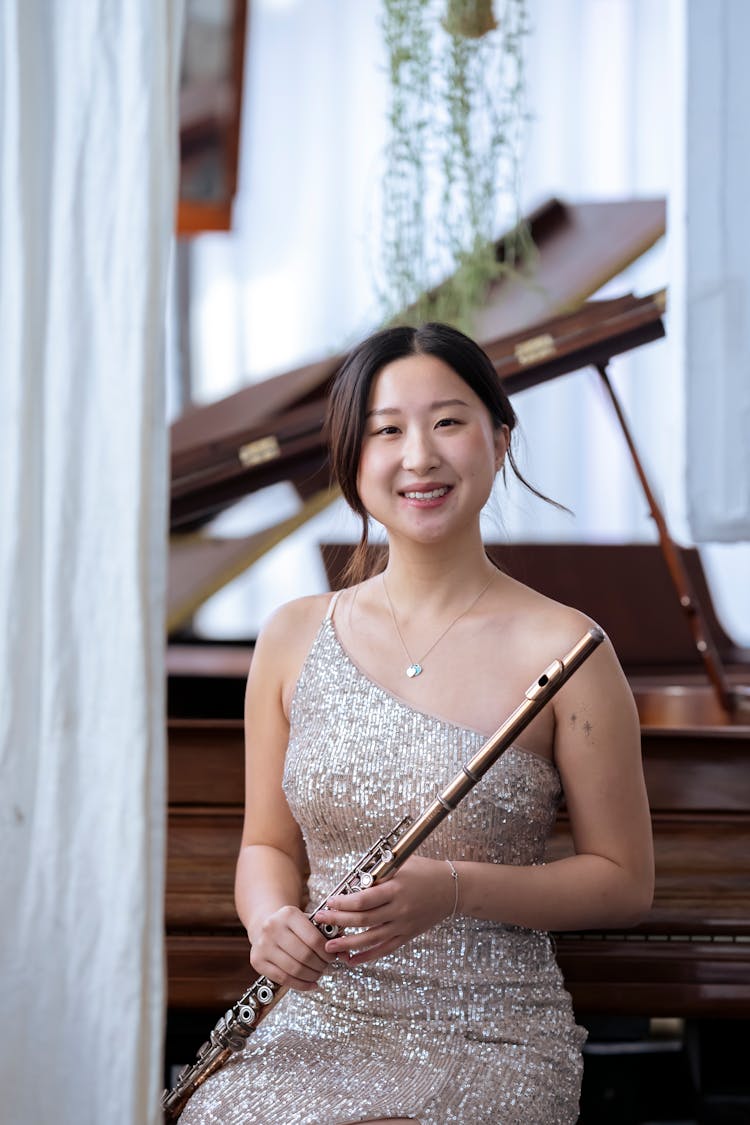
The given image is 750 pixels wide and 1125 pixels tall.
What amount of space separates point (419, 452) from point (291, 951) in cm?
53

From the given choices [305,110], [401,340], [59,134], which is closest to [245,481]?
[401,340]

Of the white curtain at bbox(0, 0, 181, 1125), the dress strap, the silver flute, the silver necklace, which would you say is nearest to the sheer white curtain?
the dress strap

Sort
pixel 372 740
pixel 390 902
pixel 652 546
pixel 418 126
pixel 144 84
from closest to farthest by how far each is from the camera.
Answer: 1. pixel 144 84
2. pixel 390 902
3. pixel 372 740
4. pixel 418 126
5. pixel 652 546

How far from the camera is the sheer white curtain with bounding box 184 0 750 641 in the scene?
3855 mm

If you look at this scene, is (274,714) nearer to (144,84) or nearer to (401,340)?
(401,340)

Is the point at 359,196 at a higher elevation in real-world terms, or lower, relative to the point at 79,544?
higher

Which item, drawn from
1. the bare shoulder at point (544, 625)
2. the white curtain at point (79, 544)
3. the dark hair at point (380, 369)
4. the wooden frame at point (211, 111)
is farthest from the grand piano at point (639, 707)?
the wooden frame at point (211, 111)

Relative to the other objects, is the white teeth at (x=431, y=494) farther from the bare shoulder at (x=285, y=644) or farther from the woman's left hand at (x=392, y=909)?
the woman's left hand at (x=392, y=909)

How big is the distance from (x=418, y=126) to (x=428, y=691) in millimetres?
1216

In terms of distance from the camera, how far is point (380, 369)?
1.46m

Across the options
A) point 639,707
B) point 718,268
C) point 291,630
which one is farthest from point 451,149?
point 291,630

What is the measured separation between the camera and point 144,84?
36.7 inches

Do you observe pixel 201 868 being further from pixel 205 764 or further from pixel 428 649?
pixel 428 649

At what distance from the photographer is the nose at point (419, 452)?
1.38 meters
